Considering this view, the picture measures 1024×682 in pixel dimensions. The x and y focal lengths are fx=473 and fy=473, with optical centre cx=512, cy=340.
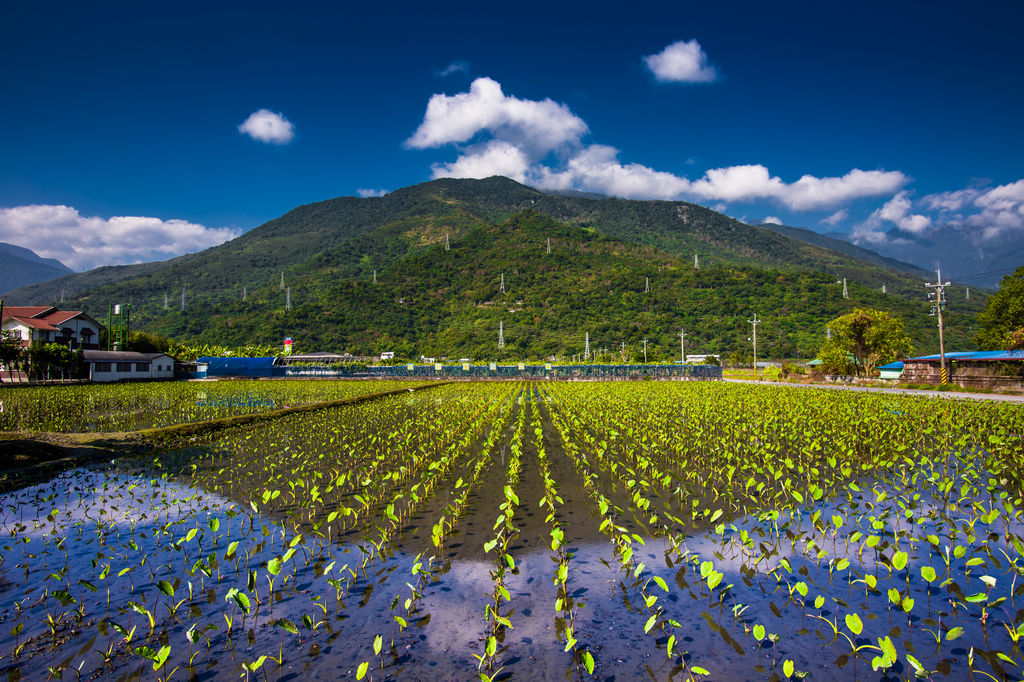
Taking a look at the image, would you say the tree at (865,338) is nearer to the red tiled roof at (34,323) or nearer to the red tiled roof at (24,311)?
the red tiled roof at (34,323)

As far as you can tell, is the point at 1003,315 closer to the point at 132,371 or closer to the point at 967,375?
the point at 967,375

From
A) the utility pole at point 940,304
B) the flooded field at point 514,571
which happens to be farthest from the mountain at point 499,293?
the flooded field at point 514,571

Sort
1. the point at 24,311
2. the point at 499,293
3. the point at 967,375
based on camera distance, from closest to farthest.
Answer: the point at 967,375
the point at 24,311
the point at 499,293

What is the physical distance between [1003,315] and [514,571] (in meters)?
64.5

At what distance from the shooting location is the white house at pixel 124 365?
1807 inches

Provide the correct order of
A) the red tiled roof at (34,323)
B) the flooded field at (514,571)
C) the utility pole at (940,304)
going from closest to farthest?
the flooded field at (514,571) < the utility pole at (940,304) < the red tiled roof at (34,323)

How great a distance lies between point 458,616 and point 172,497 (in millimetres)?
7729

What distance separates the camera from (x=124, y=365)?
162ft

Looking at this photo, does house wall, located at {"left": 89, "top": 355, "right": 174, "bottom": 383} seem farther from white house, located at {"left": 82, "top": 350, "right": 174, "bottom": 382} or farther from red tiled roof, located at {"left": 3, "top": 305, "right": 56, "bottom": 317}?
red tiled roof, located at {"left": 3, "top": 305, "right": 56, "bottom": 317}

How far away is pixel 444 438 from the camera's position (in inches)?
637

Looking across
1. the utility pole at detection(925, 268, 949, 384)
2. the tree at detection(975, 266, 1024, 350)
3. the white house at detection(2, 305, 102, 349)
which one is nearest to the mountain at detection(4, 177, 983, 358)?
the tree at detection(975, 266, 1024, 350)

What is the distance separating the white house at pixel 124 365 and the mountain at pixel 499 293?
44236mm

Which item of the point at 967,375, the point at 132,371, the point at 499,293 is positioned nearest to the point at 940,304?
the point at 967,375

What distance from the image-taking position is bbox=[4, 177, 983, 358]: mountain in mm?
104375
